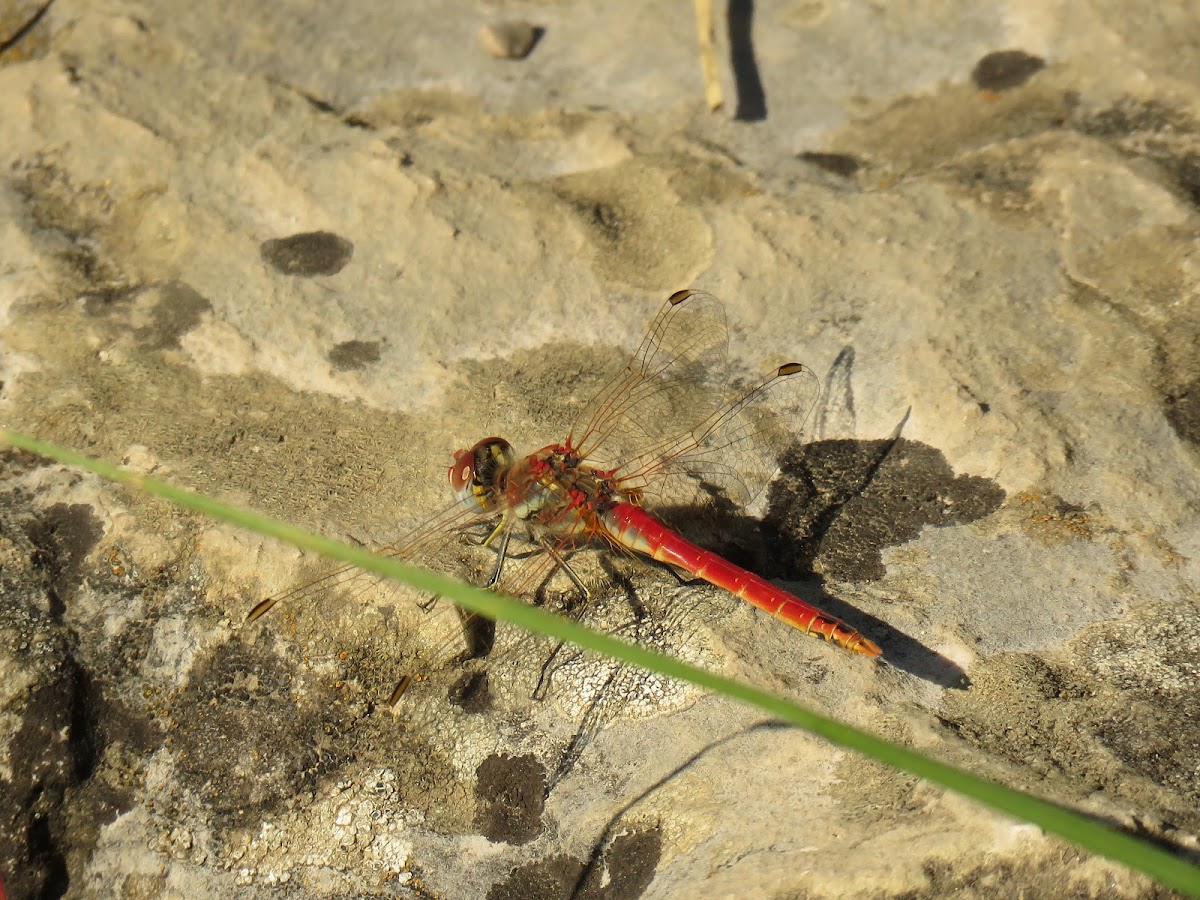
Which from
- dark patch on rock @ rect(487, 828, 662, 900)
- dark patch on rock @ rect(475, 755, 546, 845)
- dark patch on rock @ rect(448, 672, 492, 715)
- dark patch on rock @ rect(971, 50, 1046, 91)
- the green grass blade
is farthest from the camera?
dark patch on rock @ rect(971, 50, 1046, 91)

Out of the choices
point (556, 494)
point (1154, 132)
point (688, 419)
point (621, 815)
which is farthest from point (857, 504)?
point (1154, 132)

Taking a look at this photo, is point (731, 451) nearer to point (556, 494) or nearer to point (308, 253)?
point (556, 494)

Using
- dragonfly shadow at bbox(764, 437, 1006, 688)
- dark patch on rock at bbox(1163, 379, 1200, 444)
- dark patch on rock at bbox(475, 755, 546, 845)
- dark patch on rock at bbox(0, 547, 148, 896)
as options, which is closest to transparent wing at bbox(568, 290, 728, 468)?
dragonfly shadow at bbox(764, 437, 1006, 688)

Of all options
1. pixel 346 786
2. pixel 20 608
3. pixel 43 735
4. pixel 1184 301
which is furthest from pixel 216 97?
pixel 1184 301

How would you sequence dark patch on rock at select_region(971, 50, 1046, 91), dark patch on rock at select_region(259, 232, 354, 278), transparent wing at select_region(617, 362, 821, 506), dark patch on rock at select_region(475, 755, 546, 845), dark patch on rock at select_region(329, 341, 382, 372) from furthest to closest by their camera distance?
dark patch on rock at select_region(971, 50, 1046, 91) → dark patch on rock at select_region(259, 232, 354, 278) → dark patch on rock at select_region(329, 341, 382, 372) → transparent wing at select_region(617, 362, 821, 506) → dark patch on rock at select_region(475, 755, 546, 845)

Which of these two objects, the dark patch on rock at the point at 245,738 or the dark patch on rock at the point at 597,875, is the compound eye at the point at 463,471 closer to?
the dark patch on rock at the point at 245,738

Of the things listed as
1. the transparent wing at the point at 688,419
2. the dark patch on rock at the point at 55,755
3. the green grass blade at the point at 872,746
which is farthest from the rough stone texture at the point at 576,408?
the green grass blade at the point at 872,746

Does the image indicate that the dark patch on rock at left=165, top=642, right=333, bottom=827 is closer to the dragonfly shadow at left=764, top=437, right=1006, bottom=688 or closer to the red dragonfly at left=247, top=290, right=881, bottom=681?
the red dragonfly at left=247, top=290, right=881, bottom=681

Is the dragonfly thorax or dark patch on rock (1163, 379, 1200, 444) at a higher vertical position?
dark patch on rock (1163, 379, 1200, 444)
